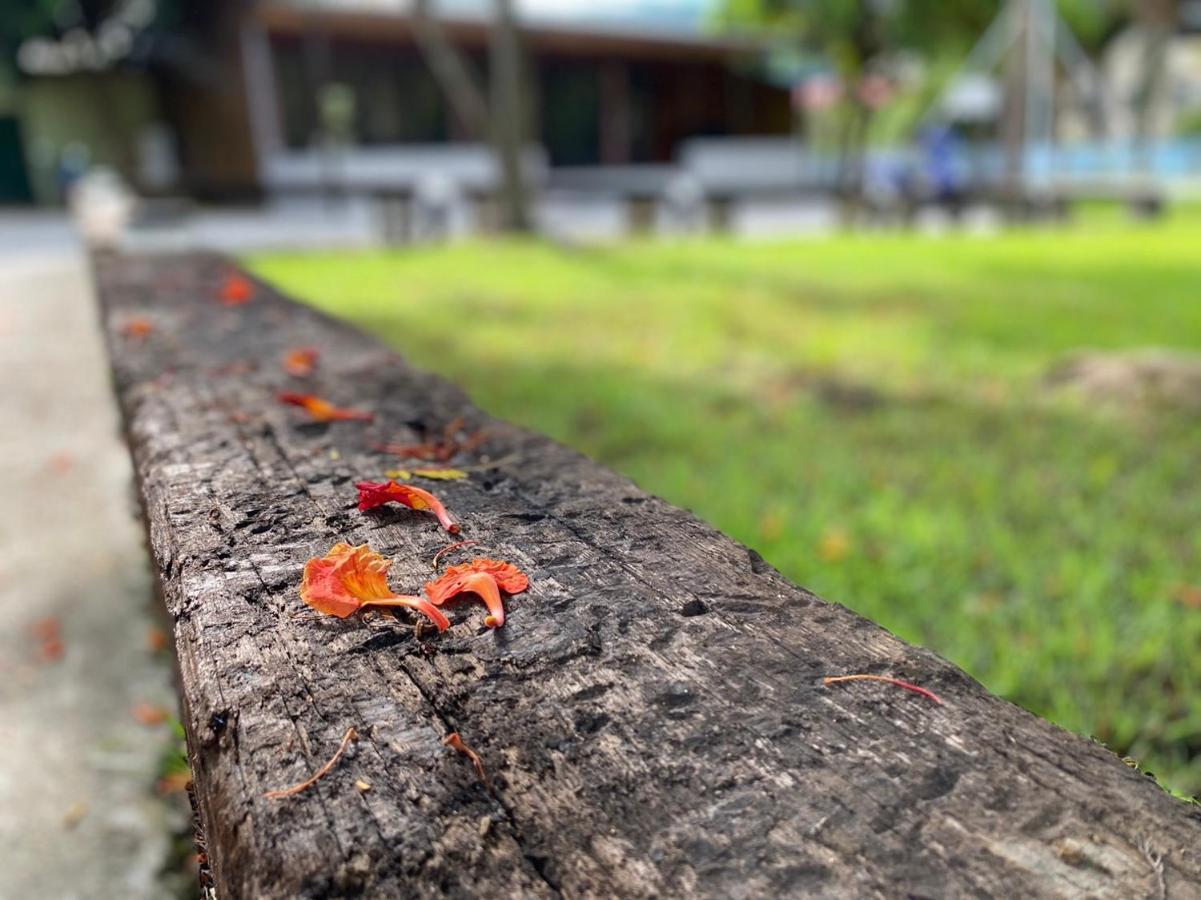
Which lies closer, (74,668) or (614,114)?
(74,668)

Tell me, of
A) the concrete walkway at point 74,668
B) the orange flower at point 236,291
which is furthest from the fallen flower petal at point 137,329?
the concrete walkway at point 74,668

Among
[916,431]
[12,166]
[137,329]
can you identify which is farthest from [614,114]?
[137,329]

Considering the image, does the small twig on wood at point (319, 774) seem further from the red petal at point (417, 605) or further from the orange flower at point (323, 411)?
the orange flower at point (323, 411)

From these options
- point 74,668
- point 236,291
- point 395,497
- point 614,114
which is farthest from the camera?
point 614,114

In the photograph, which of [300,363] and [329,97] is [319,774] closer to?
[300,363]

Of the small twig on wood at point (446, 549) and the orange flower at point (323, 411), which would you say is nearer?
the small twig on wood at point (446, 549)

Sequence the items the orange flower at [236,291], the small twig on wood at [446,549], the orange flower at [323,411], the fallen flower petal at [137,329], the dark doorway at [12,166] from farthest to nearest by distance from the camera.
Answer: the dark doorway at [12,166] → the orange flower at [236,291] → the fallen flower petal at [137,329] → the orange flower at [323,411] → the small twig on wood at [446,549]

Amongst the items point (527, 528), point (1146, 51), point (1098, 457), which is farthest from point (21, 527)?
point (1146, 51)
